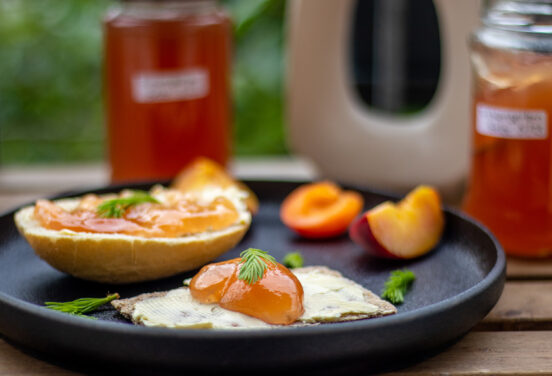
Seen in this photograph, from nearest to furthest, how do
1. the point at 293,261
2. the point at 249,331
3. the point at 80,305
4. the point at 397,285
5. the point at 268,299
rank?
the point at 249,331 < the point at 268,299 < the point at 80,305 < the point at 397,285 < the point at 293,261

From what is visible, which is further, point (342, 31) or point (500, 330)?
point (342, 31)

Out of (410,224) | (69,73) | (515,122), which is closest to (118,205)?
(410,224)

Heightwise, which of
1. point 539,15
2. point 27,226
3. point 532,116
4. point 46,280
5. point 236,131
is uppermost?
point 539,15

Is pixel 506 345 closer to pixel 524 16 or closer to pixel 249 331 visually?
pixel 249 331

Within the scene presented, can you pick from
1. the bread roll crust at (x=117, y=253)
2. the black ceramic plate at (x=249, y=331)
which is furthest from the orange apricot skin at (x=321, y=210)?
the bread roll crust at (x=117, y=253)

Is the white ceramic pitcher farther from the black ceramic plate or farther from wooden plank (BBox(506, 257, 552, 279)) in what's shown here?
the black ceramic plate

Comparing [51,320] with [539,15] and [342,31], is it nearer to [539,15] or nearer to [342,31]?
[539,15]

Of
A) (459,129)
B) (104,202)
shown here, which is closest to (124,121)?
(104,202)
